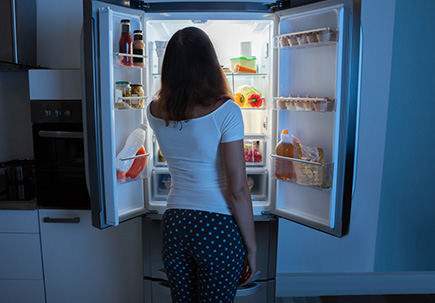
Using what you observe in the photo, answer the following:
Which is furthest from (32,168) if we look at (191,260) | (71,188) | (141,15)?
(191,260)

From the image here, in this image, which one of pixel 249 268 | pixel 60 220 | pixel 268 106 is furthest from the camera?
pixel 60 220

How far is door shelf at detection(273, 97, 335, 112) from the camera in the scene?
4.98 feet

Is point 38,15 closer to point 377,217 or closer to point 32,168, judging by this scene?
point 32,168

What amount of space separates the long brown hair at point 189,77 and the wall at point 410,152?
1768mm

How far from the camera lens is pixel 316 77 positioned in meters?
1.63

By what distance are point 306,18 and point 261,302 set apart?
1.49m

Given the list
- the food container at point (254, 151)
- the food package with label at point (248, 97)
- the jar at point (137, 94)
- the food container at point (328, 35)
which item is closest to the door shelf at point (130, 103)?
the jar at point (137, 94)

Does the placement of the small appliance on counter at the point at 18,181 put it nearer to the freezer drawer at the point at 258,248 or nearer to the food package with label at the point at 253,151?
the freezer drawer at the point at 258,248

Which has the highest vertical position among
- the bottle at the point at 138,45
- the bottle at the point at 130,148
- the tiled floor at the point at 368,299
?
the bottle at the point at 138,45

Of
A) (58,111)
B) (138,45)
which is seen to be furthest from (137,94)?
(58,111)

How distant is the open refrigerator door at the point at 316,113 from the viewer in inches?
57.1

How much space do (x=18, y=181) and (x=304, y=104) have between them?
171cm

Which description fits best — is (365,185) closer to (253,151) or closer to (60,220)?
(253,151)

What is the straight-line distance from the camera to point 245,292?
1.91 meters
